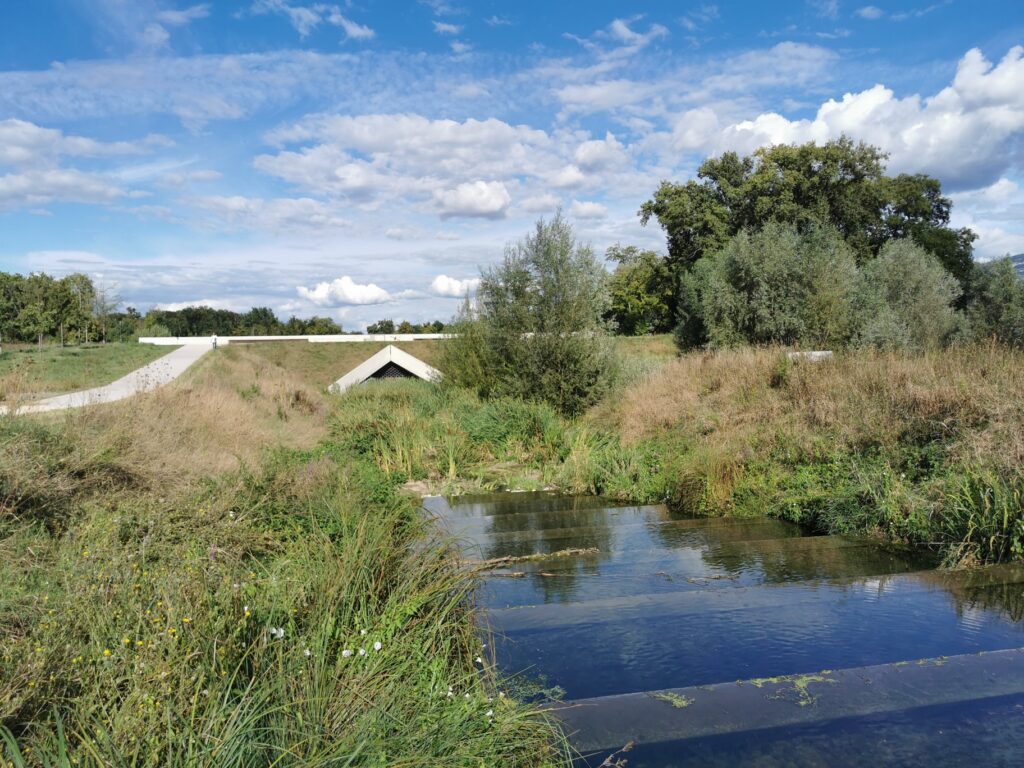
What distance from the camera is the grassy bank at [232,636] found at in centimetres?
276

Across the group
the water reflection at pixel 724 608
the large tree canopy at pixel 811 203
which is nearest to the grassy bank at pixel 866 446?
the water reflection at pixel 724 608

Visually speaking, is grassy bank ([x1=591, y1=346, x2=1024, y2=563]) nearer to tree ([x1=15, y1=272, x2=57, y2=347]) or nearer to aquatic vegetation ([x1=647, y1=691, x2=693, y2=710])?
aquatic vegetation ([x1=647, y1=691, x2=693, y2=710])

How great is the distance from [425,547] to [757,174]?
3625 cm

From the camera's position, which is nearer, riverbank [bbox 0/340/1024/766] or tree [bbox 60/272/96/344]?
riverbank [bbox 0/340/1024/766]

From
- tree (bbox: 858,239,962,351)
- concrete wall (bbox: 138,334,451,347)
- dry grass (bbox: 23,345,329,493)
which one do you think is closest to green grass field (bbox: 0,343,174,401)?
dry grass (bbox: 23,345,329,493)

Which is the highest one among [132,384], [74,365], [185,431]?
[74,365]

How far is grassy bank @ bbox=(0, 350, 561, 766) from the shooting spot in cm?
276

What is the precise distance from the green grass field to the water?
24.0 ft

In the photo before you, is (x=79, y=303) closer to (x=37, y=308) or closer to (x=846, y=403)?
(x=37, y=308)

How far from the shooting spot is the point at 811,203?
1444 inches

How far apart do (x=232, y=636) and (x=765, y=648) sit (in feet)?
12.4

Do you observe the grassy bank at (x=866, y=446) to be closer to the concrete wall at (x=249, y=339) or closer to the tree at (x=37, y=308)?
the concrete wall at (x=249, y=339)

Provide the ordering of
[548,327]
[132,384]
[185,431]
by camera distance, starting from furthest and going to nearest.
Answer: [548,327], [132,384], [185,431]

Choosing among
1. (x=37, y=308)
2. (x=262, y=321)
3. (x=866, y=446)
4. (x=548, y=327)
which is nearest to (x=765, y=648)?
(x=866, y=446)
